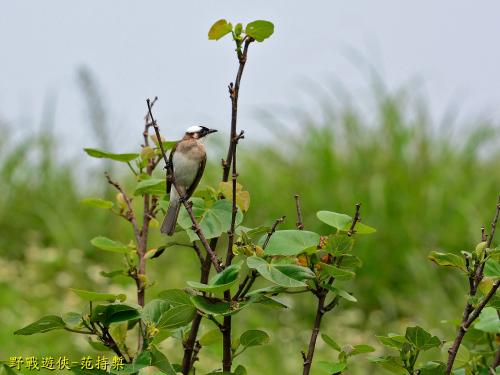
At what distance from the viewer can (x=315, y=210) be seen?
7.41m

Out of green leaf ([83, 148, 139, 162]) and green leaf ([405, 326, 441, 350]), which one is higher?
green leaf ([83, 148, 139, 162])

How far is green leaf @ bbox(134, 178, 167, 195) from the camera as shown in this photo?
6.40 feet

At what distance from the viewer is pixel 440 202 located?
725 cm

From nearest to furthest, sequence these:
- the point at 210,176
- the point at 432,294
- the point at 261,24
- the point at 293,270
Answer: the point at 293,270
the point at 261,24
the point at 432,294
the point at 210,176

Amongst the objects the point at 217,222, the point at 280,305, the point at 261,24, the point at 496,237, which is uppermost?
the point at 261,24

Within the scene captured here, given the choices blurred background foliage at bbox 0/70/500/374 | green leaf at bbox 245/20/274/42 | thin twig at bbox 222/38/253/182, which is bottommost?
blurred background foliage at bbox 0/70/500/374

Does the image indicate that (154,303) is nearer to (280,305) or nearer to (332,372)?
(280,305)

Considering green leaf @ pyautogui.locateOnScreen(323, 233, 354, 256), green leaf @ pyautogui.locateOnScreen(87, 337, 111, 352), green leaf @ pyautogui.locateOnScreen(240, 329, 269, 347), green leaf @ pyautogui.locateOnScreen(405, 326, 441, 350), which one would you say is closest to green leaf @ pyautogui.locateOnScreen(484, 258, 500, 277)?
green leaf @ pyautogui.locateOnScreen(405, 326, 441, 350)

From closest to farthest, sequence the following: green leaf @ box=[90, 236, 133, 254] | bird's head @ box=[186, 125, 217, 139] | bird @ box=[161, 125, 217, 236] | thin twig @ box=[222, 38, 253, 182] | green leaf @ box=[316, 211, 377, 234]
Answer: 1. thin twig @ box=[222, 38, 253, 182]
2. green leaf @ box=[316, 211, 377, 234]
3. green leaf @ box=[90, 236, 133, 254]
4. bird @ box=[161, 125, 217, 236]
5. bird's head @ box=[186, 125, 217, 139]

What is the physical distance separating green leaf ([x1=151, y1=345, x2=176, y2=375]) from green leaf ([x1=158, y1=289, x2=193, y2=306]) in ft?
0.33

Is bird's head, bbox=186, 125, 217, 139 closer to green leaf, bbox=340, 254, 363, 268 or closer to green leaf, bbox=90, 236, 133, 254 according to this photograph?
green leaf, bbox=90, 236, 133, 254

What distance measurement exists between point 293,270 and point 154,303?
0.29 metres

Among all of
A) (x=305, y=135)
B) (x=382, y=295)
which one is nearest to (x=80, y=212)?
(x=305, y=135)

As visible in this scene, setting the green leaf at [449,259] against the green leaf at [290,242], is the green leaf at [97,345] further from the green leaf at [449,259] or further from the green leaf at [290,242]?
the green leaf at [449,259]
